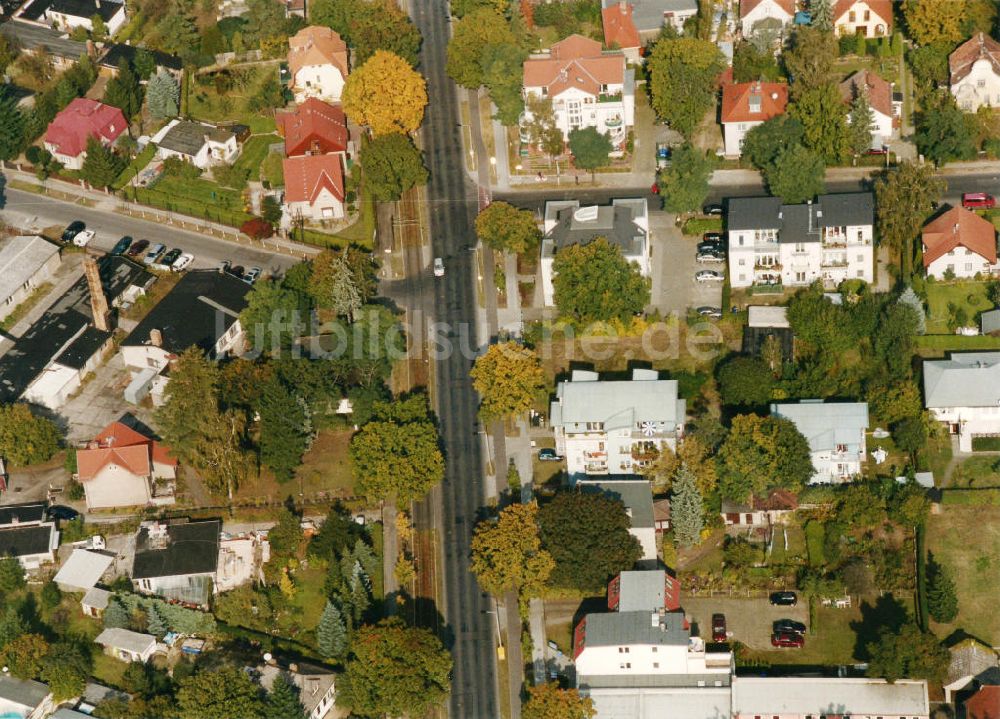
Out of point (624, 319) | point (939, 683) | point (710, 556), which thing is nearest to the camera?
point (939, 683)

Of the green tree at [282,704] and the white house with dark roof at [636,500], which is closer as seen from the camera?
the green tree at [282,704]

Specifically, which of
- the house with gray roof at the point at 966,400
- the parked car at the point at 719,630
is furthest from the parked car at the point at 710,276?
the parked car at the point at 719,630

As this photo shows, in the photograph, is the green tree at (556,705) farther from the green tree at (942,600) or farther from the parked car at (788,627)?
the green tree at (942,600)

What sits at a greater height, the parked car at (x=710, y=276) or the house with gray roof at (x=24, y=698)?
the parked car at (x=710, y=276)

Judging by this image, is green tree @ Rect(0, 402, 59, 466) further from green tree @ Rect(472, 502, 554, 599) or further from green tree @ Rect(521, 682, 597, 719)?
green tree @ Rect(521, 682, 597, 719)

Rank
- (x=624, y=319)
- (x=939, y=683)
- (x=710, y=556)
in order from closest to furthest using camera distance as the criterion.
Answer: (x=939, y=683)
(x=710, y=556)
(x=624, y=319)

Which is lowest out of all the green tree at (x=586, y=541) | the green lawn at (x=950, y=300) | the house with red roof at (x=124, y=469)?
the green tree at (x=586, y=541)

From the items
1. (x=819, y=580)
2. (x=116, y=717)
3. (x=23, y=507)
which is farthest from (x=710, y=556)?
(x=23, y=507)

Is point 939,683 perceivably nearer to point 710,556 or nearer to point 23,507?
point 710,556
